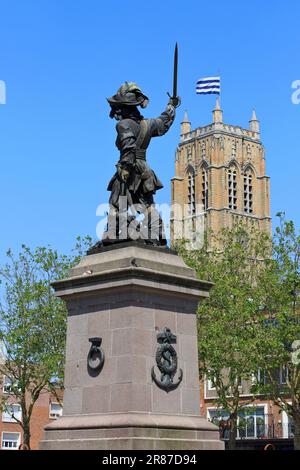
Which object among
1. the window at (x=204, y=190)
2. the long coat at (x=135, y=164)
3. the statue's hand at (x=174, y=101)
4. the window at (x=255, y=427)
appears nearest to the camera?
the long coat at (x=135, y=164)

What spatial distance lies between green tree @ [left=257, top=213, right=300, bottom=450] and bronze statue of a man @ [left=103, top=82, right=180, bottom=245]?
80.0 ft

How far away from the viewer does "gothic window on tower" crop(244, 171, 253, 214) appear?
165625 millimetres

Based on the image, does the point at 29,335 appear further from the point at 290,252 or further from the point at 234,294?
the point at 290,252

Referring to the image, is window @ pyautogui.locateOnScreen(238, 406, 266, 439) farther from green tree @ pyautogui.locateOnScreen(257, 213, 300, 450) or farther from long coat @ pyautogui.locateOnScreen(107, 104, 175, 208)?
long coat @ pyautogui.locateOnScreen(107, 104, 175, 208)

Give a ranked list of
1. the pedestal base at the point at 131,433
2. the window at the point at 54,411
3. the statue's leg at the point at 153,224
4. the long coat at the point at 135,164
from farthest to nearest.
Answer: the window at the point at 54,411, the long coat at the point at 135,164, the statue's leg at the point at 153,224, the pedestal base at the point at 131,433

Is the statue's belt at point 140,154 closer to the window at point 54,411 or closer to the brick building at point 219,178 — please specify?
the window at point 54,411

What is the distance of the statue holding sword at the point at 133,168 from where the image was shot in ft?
61.1

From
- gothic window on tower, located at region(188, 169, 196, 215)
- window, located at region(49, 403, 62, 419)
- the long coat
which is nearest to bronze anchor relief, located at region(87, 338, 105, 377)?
the long coat

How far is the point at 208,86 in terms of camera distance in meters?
88.7

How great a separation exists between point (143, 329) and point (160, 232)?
9.22 ft

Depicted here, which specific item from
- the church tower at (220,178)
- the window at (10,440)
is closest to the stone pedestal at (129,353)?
the window at (10,440)

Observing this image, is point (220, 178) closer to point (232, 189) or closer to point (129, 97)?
point (232, 189)

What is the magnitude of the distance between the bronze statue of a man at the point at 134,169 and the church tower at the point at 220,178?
451ft
